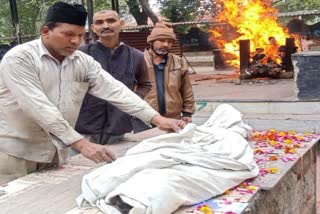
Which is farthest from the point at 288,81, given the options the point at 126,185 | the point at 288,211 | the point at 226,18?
the point at 126,185

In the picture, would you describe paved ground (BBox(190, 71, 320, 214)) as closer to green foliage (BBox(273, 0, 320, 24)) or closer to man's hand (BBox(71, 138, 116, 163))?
man's hand (BBox(71, 138, 116, 163))

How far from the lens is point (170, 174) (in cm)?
224

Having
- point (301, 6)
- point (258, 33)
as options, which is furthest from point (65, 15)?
point (301, 6)

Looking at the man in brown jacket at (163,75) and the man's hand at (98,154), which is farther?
the man in brown jacket at (163,75)

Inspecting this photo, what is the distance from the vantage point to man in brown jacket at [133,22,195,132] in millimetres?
4691

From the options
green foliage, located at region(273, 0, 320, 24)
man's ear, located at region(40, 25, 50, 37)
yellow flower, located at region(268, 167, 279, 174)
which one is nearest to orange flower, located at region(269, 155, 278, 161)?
yellow flower, located at region(268, 167, 279, 174)

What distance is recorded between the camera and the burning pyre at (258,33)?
34.3ft

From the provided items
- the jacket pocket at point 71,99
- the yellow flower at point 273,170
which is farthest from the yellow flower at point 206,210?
the jacket pocket at point 71,99

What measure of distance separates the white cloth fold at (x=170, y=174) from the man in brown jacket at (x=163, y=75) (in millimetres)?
1940

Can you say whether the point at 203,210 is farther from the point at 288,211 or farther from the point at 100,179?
the point at 288,211

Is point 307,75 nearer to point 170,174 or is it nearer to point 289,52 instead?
point 289,52

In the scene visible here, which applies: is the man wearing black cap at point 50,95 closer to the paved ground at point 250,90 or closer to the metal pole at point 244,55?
the paved ground at point 250,90

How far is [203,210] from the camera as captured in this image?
224 centimetres

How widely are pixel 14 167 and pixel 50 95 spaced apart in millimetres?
532
